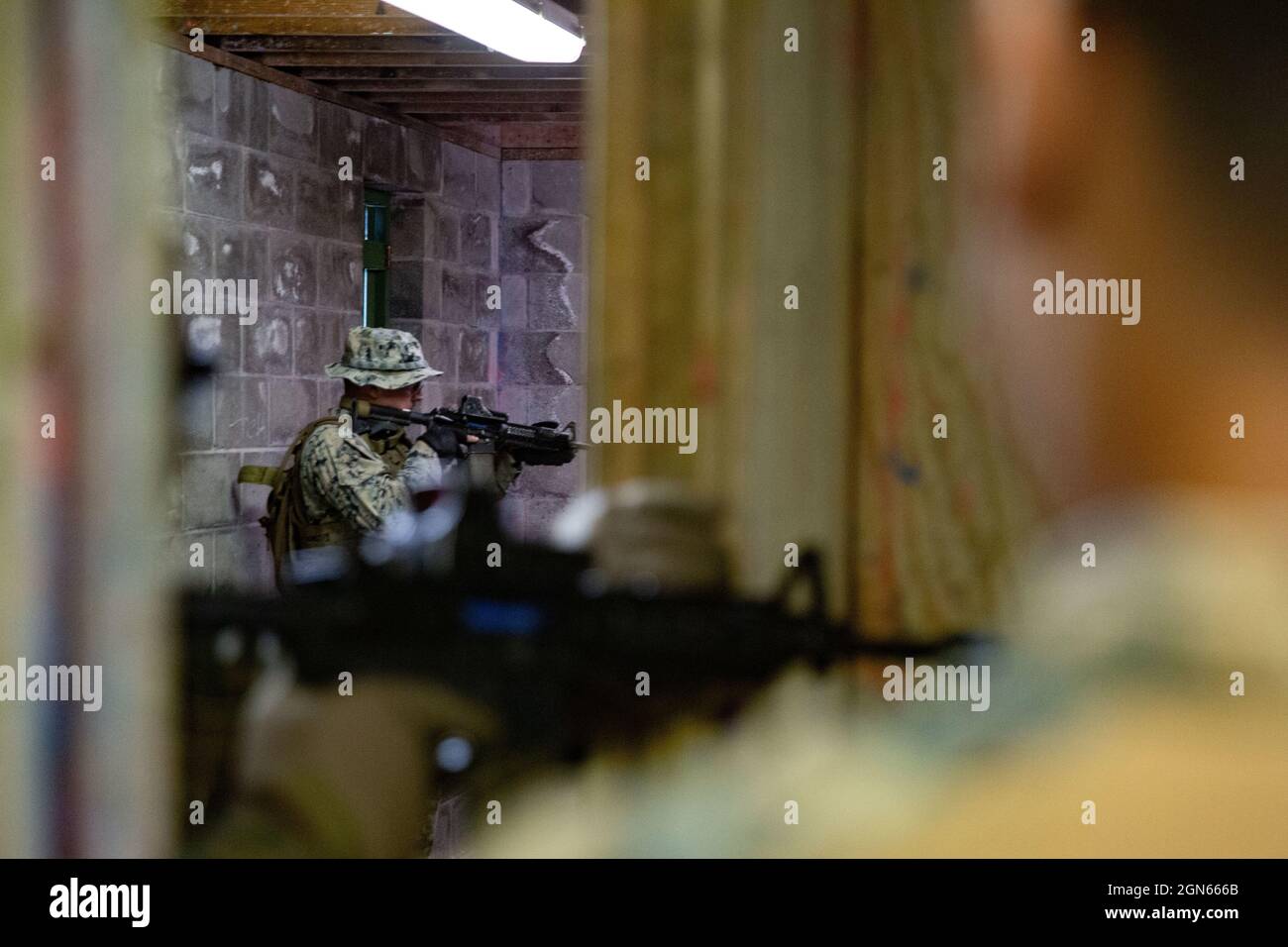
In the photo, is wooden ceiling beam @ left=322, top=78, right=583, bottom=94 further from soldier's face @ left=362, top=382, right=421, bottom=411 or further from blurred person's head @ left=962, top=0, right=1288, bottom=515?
blurred person's head @ left=962, top=0, right=1288, bottom=515

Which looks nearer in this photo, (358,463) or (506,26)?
(506,26)

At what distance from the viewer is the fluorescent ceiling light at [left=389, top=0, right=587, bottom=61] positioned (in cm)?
277

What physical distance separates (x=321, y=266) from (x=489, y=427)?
90 cm

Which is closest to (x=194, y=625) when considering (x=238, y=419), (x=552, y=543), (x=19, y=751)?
(x=19, y=751)

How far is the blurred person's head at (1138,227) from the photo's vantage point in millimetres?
1197

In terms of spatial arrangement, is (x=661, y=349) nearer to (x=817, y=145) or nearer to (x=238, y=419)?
(x=817, y=145)

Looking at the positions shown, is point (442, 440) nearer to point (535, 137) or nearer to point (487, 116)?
point (487, 116)

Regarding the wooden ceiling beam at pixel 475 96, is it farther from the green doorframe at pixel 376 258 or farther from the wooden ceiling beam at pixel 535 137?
→ the wooden ceiling beam at pixel 535 137

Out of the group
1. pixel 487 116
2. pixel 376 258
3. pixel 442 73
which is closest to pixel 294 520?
pixel 442 73

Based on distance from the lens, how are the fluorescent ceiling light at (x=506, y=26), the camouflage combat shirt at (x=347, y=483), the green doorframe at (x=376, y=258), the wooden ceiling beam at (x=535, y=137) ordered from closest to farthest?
the fluorescent ceiling light at (x=506, y=26), the camouflage combat shirt at (x=347, y=483), the green doorframe at (x=376, y=258), the wooden ceiling beam at (x=535, y=137)

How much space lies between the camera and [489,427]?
3.81m

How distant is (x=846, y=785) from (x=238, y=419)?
2983 mm

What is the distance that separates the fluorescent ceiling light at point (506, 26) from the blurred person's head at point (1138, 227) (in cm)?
169

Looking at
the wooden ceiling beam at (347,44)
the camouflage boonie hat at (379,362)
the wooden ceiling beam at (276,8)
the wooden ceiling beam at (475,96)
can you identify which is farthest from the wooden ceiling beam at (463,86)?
the camouflage boonie hat at (379,362)
